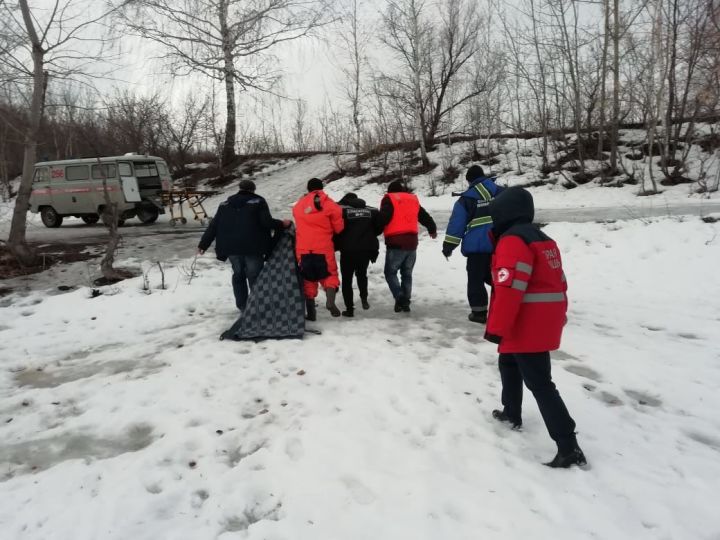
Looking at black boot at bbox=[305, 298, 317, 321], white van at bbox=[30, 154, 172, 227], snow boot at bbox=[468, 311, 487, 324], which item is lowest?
snow boot at bbox=[468, 311, 487, 324]

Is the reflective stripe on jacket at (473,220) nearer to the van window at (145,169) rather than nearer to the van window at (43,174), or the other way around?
the van window at (145,169)

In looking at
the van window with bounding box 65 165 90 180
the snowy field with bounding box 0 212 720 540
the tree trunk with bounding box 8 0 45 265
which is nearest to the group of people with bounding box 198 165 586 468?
the snowy field with bounding box 0 212 720 540

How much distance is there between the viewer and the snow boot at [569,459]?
8.61ft

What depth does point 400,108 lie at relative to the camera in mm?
20984

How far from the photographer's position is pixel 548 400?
2617 millimetres

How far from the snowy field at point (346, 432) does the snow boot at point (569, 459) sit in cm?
8

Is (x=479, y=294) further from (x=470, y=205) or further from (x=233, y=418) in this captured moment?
(x=233, y=418)

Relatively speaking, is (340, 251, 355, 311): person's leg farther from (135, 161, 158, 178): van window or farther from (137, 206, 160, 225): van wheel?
(137, 206, 160, 225): van wheel

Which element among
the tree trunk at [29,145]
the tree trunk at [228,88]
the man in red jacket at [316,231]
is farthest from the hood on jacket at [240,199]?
the tree trunk at [228,88]

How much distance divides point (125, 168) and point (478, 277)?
510 inches

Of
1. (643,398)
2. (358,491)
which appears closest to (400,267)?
(643,398)

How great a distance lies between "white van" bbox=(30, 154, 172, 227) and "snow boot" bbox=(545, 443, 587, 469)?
1378cm

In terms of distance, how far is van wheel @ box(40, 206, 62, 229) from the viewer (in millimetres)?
15117

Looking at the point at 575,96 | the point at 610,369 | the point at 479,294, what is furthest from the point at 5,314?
the point at 575,96
